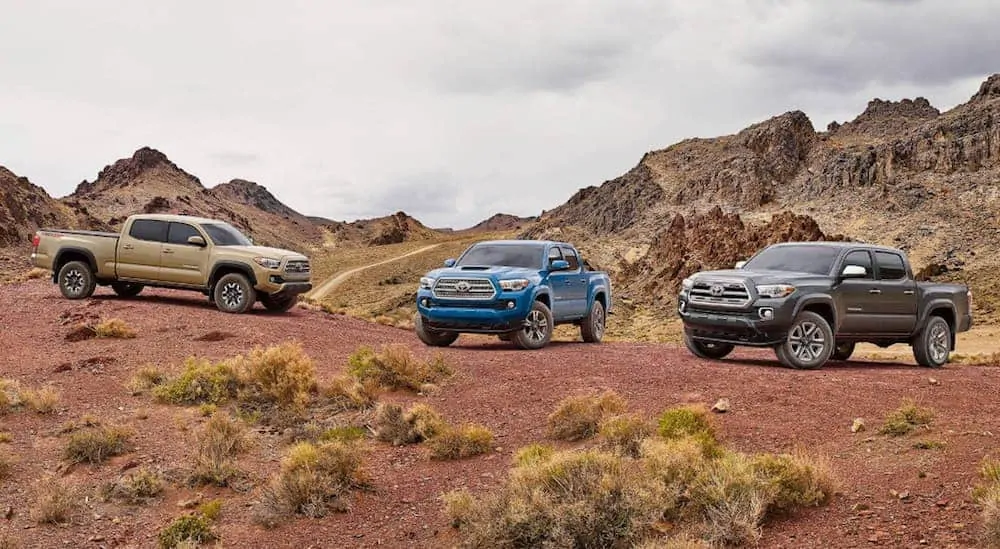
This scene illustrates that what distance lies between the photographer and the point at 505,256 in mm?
16625

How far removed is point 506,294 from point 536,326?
116cm

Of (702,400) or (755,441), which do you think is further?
(702,400)

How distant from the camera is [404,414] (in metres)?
10.7

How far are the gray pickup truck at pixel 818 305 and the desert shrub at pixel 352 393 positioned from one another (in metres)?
5.06

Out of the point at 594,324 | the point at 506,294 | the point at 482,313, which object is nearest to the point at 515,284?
the point at 506,294

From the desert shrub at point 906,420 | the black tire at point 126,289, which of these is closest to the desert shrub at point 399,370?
the desert shrub at point 906,420

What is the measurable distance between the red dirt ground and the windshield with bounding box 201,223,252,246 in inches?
105

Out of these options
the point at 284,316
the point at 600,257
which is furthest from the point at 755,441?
the point at 600,257

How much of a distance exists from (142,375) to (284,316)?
655 cm

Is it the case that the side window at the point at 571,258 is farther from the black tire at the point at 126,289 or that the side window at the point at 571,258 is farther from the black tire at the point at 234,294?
the black tire at the point at 126,289

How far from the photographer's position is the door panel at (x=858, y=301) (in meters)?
13.2

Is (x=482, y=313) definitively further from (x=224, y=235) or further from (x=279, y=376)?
(x=224, y=235)

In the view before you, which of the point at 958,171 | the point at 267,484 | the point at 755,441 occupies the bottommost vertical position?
the point at 267,484

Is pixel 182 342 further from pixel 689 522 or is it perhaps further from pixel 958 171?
pixel 958 171
